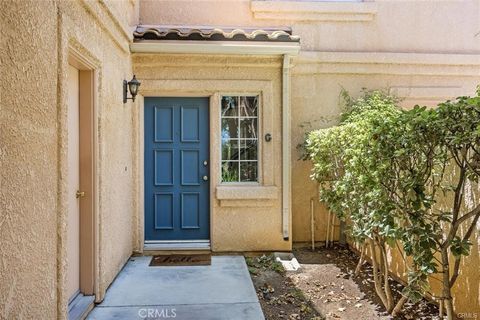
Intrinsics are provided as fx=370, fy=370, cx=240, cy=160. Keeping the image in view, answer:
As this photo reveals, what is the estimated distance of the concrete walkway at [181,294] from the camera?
13.4 ft

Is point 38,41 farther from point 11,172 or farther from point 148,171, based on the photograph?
point 148,171

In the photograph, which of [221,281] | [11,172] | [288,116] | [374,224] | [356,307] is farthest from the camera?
[288,116]

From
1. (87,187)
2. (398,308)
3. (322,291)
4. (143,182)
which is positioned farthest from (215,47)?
(398,308)

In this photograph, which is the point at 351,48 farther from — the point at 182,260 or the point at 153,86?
the point at 182,260

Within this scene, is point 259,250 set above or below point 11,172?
below

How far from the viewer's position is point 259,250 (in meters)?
6.55

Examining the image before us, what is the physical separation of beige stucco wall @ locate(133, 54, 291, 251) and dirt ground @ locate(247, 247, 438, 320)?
1.69ft

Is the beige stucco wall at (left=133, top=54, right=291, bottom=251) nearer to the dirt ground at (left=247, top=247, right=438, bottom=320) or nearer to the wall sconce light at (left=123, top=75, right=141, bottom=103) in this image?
the dirt ground at (left=247, top=247, right=438, bottom=320)

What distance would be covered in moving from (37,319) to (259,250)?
4.27 metres

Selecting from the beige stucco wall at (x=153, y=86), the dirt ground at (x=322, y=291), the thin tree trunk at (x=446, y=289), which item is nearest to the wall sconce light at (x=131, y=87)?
the beige stucco wall at (x=153, y=86)

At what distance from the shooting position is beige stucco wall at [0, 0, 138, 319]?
2.38m

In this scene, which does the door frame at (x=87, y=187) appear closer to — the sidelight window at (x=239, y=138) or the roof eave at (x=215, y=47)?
the roof eave at (x=215, y=47)

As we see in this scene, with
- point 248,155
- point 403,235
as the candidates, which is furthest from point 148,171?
point 403,235

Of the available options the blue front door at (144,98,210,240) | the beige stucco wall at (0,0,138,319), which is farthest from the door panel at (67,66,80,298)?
the blue front door at (144,98,210,240)
